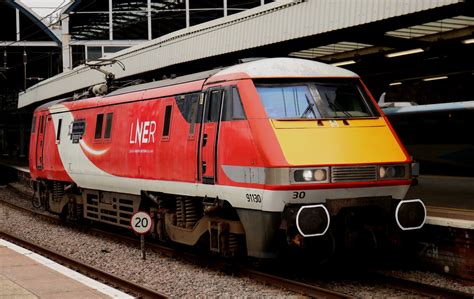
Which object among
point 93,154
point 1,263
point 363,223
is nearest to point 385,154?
point 363,223

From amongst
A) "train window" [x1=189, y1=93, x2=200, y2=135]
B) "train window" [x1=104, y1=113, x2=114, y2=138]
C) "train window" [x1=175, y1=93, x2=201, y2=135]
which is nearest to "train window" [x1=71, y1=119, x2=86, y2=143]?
"train window" [x1=104, y1=113, x2=114, y2=138]

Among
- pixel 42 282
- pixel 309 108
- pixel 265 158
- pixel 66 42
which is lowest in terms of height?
pixel 42 282

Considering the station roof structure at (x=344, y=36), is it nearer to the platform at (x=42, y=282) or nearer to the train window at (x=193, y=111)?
the train window at (x=193, y=111)

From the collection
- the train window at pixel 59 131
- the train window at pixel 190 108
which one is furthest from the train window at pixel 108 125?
the train window at pixel 59 131

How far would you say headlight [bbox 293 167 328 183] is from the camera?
8383 mm

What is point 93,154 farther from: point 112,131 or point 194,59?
point 194,59

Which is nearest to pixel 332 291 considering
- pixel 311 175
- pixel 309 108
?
pixel 311 175

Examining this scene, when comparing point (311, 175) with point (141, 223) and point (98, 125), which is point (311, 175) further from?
point (98, 125)

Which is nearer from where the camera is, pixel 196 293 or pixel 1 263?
pixel 196 293

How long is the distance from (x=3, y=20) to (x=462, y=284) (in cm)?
5029

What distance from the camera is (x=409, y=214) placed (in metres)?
8.84

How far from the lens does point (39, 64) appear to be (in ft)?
186

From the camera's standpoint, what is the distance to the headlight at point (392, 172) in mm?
8883

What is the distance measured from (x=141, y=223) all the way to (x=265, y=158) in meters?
3.69
